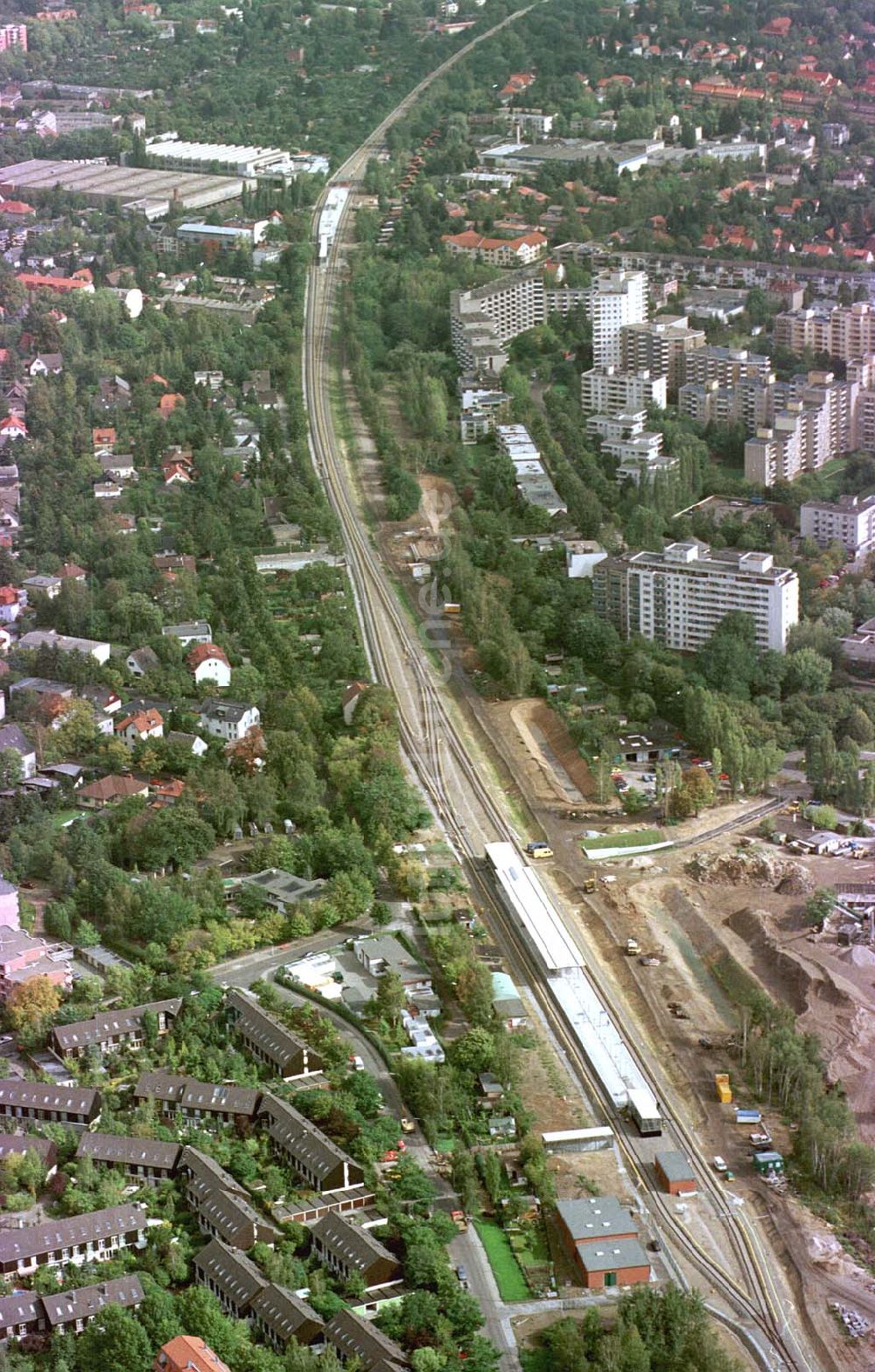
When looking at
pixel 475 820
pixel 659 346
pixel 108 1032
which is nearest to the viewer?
pixel 108 1032

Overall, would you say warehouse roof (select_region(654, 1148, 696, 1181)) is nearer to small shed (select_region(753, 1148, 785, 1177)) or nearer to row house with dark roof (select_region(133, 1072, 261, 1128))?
small shed (select_region(753, 1148, 785, 1177))

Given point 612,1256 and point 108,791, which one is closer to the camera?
point 612,1256

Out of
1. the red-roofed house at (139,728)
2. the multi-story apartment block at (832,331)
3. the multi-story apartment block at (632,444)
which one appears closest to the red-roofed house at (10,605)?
the red-roofed house at (139,728)

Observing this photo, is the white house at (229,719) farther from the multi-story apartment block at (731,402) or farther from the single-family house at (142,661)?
the multi-story apartment block at (731,402)

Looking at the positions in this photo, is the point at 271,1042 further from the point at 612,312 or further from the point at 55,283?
the point at 55,283

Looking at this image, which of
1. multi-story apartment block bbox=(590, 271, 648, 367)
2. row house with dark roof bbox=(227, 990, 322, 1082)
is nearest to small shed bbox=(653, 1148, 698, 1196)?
row house with dark roof bbox=(227, 990, 322, 1082)

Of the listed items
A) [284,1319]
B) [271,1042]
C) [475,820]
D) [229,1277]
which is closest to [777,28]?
[475,820]

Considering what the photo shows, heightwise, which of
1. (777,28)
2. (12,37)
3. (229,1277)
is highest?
(777,28)
